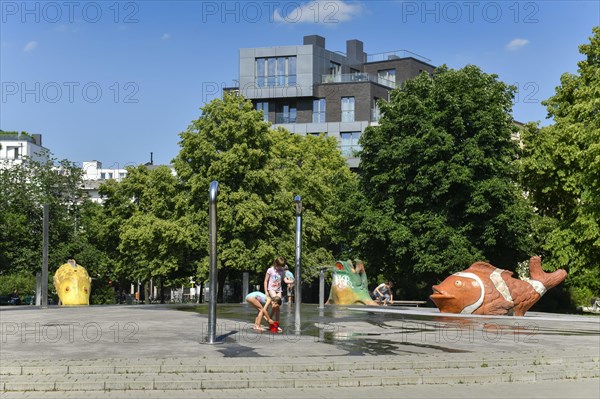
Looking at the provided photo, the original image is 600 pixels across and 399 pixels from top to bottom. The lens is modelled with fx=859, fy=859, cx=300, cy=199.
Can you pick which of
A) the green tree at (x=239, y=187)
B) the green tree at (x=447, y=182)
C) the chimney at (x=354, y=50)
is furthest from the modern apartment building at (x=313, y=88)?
the green tree at (x=447, y=182)

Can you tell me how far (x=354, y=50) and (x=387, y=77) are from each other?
8188 millimetres

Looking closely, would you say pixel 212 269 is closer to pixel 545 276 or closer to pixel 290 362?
pixel 290 362

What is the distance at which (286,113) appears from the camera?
289 feet

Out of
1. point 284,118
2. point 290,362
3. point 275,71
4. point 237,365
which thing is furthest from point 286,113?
point 237,365

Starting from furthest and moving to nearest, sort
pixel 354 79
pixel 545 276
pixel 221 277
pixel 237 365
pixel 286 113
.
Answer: pixel 286 113
pixel 354 79
pixel 221 277
pixel 545 276
pixel 237 365

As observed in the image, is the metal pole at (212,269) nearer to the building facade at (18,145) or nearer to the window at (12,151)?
the building facade at (18,145)

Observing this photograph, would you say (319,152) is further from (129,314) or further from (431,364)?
(431,364)

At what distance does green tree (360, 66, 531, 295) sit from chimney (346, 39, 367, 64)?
164 feet

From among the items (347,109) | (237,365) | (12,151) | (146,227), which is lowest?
(237,365)

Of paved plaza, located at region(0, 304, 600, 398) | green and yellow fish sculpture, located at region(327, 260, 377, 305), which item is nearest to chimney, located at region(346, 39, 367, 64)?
green and yellow fish sculpture, located at region(327, 260, 377, 305)

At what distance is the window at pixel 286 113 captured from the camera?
3455 inches

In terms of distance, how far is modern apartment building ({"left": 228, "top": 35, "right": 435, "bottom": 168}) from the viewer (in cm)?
8450

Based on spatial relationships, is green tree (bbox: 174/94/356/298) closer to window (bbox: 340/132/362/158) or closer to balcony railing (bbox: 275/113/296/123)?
window (bbox: 340/132/362/158)

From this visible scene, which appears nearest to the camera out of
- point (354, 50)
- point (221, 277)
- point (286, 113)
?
point (221, 277)
